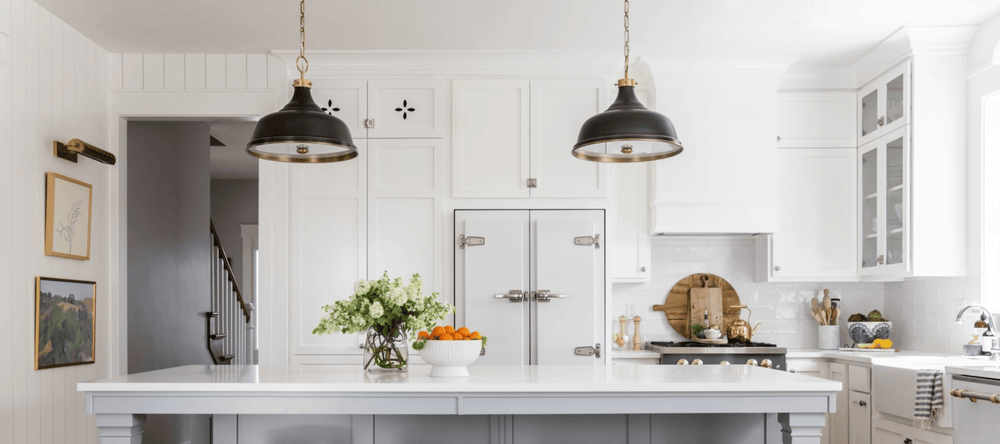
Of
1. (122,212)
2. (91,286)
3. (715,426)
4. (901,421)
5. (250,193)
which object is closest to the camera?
(715,426)

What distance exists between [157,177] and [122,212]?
0.71 m

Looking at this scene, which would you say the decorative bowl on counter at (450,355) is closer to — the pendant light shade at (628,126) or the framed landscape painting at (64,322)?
the pendant light shade at (628,126)

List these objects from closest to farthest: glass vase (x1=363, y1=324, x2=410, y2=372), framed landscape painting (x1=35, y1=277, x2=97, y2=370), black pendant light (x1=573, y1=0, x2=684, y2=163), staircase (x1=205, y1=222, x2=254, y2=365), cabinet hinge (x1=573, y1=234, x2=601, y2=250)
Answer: black pendant light (x1=573, y1=0, x2=684, y2=163)
glass vase (x1=363, y1=324, x2=410, y2=372)
framed landscape painting (x1=35, y1=277, x2=97, y2=370)
cabinet hinge (x1=573, y1=234, x2=601, y2=250)
staircase (x1=205, y1=222, x2=254, y2=365)

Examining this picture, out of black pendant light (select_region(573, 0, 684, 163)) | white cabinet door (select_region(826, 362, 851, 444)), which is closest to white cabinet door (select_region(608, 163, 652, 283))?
white cabinet door (select_region(826, 362, 851, 444))

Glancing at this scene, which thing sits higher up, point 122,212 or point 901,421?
point 122,212

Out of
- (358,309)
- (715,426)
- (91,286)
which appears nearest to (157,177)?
(91,286)

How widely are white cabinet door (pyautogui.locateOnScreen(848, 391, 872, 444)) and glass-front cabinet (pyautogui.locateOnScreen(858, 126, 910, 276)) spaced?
75 centimetres

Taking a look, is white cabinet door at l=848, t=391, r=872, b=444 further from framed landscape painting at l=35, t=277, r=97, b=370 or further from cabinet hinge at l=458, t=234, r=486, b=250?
framed landscape painting at l=35, t=277, r=97, b=370

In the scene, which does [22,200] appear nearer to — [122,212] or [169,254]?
[122,212]

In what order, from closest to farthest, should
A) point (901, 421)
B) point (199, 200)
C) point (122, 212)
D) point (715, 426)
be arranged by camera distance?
point (715, 426), point (901, 421), point (122, 212), point (199, 200)

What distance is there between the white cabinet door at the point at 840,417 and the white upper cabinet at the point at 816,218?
2.02ft

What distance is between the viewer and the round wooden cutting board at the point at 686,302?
540 centimetres

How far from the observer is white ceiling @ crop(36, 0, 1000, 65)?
3998 millimetres

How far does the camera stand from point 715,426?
9.84ft
